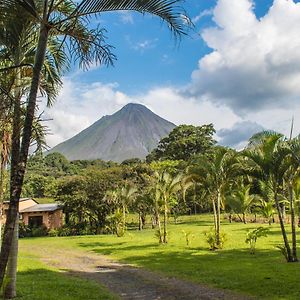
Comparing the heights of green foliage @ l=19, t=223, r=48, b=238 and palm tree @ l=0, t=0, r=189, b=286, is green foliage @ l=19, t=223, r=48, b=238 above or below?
below

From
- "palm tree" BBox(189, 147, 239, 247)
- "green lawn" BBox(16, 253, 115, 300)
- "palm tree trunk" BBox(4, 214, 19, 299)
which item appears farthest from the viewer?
"palm tree" BBox(189, 147, 239, 247)

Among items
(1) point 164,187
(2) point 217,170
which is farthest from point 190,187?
(2) point 217,170

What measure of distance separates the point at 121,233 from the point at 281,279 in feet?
67.2

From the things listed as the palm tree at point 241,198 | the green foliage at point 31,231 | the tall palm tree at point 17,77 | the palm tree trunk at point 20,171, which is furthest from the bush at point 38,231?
the palm tree trunk at point 20,171

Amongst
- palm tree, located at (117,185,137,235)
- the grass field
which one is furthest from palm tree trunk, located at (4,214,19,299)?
palm tree, located at (117,185,137,235)

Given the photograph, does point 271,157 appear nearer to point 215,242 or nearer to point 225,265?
point 225,265

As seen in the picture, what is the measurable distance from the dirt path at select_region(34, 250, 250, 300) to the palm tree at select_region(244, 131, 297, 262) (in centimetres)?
471

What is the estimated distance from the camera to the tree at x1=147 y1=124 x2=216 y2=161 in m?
64.7

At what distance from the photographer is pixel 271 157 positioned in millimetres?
13391

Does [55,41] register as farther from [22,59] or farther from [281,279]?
[281,279]

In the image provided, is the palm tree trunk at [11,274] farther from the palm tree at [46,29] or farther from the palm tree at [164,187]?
the palm tree at [164,187]

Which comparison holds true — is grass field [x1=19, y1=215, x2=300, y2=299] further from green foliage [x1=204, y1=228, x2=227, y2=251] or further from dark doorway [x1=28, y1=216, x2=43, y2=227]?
dark doorway [x1=28, y1=216, x2=43, y2=227]

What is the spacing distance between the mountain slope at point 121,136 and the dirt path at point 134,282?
300 feet

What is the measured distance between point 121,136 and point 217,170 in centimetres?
12049
